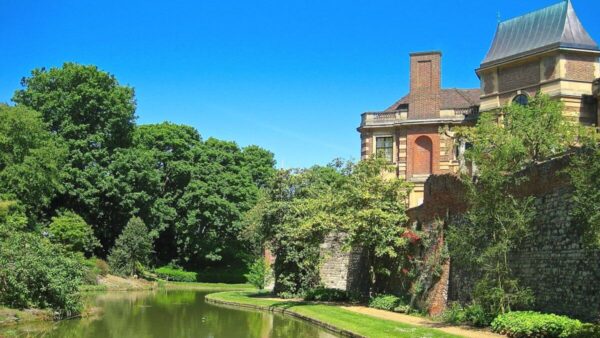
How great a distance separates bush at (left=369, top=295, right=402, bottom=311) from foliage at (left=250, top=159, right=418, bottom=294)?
1.42 m

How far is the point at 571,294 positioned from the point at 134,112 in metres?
41.5

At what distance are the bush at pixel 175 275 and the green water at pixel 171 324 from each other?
2151 centimetres

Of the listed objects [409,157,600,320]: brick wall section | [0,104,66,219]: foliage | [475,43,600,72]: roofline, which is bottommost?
[409,157,600,320]: brick wall section

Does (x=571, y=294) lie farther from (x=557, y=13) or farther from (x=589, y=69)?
(x=557, y=13)

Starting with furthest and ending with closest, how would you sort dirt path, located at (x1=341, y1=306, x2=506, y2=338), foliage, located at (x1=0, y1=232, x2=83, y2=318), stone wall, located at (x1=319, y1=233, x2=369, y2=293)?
stone wall, located at (x1=319, y1=233, x2=369, y2=293)
foliage, located at (x1=0, y1=232, x2=83, y2=318)
dirt path, located at (x1=341, y1=306, x2=506, y2=338)

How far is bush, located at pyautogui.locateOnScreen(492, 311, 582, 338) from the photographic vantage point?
14586 mm

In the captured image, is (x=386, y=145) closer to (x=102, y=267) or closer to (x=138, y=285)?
(x=138, y=285)

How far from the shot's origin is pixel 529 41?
34.5 meters

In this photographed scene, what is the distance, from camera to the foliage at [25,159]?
38.0 m

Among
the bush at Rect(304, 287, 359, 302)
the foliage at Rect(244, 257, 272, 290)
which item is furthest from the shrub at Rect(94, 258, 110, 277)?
the bush at Rect(304, 287, 359, 302)

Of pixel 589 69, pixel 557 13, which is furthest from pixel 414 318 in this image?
pixel 557 13

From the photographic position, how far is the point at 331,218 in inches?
1112

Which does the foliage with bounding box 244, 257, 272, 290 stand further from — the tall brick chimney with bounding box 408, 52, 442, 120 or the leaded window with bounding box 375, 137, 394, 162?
the tall brick chimney with bounding box 408, 52, 442, 120

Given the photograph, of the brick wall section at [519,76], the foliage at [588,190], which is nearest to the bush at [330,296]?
the brick wall section at [519,76]
